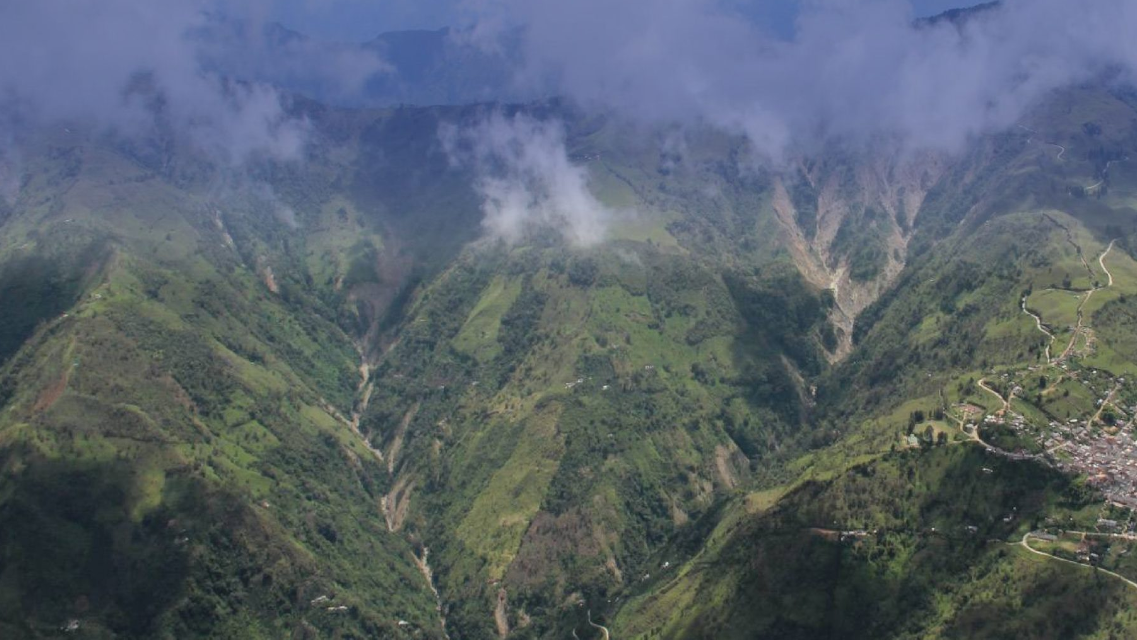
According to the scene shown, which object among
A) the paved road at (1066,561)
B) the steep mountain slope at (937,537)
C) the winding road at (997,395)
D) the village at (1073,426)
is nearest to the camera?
the paved road at (1066,561)

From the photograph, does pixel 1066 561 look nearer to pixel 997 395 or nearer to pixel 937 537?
pixel 937 537

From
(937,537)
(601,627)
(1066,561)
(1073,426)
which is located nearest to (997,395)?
(1073,426)

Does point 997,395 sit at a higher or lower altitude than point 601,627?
higher

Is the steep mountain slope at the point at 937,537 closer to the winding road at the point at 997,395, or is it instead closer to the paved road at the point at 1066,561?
the paved road at the point at 1066,561

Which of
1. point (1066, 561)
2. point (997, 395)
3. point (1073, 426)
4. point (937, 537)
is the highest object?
point (997, 395)

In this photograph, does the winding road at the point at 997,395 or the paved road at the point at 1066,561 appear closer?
the paved road at the point at 1066,561

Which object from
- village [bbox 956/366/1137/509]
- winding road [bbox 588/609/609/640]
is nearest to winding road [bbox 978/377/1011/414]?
village [bbox 956/366/1137/509]

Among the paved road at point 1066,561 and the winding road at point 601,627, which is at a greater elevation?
the winding road at point 601,627

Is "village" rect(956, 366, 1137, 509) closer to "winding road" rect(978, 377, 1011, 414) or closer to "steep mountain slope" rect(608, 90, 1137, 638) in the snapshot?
"winding road" rect(978, 377, 1011, 414)

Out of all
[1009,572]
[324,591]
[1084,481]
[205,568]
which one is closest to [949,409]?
[1084,481]

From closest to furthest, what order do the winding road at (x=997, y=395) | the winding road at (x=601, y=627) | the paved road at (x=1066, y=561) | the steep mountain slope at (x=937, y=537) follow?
the paved road at (x=1066, y=561) < the steep mountain slope at (x=937, y=537) < the winding road at (x=997, y=395) < the winding road at (x=601, y=627)

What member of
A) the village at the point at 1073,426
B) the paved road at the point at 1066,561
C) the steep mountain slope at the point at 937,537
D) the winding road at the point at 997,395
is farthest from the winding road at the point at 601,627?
the winding road at the point at 997,395

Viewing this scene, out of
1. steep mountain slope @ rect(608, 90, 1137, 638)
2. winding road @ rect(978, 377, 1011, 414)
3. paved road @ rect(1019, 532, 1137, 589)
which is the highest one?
winding road @ rect(978, 377, 1011, 414)
